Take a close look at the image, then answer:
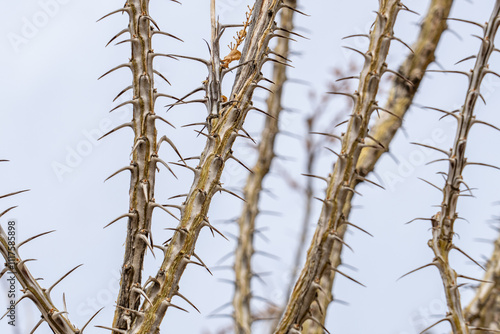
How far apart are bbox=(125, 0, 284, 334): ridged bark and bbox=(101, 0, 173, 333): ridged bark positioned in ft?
0.30

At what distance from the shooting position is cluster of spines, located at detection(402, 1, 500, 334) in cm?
271

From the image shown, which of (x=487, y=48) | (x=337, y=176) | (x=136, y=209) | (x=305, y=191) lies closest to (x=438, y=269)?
(x=337, y=176)

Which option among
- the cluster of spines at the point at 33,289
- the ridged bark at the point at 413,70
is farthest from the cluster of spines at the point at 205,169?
the ridged bark at the point at 413,70

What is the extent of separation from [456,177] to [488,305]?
47.9 inches

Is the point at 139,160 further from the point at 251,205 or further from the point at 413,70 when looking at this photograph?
the point at 413,70

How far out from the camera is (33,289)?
2.13 metres

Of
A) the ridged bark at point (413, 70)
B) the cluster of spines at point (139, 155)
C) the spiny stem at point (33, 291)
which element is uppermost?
the ridged bark at point (413, 70)

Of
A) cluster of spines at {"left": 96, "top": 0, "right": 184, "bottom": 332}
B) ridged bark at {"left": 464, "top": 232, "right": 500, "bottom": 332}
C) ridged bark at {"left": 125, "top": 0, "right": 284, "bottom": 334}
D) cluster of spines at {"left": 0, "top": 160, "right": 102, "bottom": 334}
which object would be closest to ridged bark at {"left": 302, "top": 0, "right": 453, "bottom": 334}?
ridged bark at {"left": 464, "top": 232, "right": 500, "bottom": 332}

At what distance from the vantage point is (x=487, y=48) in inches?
108

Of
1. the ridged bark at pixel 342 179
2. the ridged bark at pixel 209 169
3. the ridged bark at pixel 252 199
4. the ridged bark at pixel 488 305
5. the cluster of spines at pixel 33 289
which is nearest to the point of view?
the cluster of spines at pixel 33 289

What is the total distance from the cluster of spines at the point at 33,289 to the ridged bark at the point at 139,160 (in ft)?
0.71

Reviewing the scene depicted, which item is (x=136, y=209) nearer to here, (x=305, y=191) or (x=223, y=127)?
(x=223, y=127)

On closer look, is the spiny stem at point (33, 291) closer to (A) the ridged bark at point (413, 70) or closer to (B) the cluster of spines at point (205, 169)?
(B) the cluster of spines at point (205, 169)

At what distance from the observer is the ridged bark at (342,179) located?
8.70 ft
